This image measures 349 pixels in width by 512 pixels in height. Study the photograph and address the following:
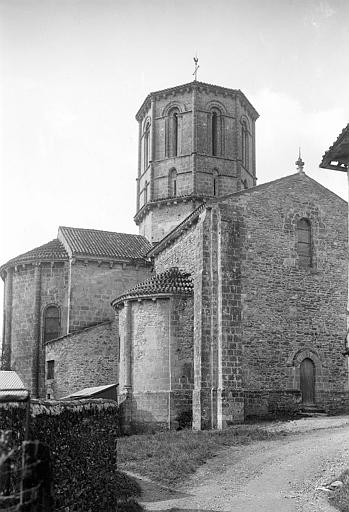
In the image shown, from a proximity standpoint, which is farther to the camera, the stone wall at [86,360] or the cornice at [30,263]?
the cornice at [30,263]

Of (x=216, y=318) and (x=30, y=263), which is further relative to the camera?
(x=30, y=263)

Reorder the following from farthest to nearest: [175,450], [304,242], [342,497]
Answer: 1. [304,242]
2. [175,450]
3. [342,497]

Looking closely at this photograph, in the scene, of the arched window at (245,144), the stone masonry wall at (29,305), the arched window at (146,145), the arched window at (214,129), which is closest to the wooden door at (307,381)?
the stone masonry wall at (29,305)

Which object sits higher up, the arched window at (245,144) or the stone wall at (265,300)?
the arched window at (245,144)

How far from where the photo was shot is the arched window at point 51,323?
32.0 meters

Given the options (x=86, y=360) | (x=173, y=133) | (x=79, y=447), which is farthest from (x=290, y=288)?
(x=79, y=447)

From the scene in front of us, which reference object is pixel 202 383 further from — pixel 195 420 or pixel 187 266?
pixel 187 266

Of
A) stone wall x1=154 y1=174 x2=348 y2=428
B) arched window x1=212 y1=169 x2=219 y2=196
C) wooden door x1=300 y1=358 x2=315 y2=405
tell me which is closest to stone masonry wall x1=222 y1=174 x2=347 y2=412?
stone wall x1=154 y1=174 x2=348 y2=428

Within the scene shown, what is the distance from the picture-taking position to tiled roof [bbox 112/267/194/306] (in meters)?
24.7

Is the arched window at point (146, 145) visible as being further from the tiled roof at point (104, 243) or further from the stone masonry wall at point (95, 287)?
the stone masonry wall at point (95, 287)

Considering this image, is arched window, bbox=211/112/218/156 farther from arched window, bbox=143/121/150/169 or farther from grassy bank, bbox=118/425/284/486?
grassy bank, bbox=118/425/284/486

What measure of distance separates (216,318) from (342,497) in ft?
37.4

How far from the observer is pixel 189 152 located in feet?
115

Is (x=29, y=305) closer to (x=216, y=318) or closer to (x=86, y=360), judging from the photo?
(x=86, y=360)
